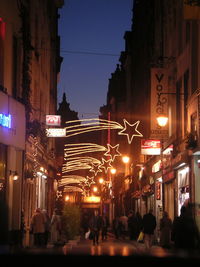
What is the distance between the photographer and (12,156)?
2362 cm

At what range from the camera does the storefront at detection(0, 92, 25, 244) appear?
20.1 meters

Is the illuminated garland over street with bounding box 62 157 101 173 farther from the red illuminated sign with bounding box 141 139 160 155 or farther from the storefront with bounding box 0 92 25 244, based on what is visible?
the storefront with bounding box 0 92 25 244

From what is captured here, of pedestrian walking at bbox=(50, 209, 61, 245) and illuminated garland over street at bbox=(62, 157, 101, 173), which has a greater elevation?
illuminated garland over street at bbox=(62, 157, 101, 173)

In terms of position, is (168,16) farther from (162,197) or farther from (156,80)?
(162,197)

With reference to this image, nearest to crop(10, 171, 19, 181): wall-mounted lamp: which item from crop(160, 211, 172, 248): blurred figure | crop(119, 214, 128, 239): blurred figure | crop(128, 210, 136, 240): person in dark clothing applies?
crop(160, 211, 172, 248): blurred figure

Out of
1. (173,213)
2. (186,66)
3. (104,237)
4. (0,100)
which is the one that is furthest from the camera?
(104,237)

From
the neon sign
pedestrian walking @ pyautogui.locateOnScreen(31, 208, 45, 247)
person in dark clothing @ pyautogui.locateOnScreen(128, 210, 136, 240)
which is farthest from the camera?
person in dark clothing @ pyautogui.locateOnScreen(128, 210, 136, 240)

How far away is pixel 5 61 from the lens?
72.7ft

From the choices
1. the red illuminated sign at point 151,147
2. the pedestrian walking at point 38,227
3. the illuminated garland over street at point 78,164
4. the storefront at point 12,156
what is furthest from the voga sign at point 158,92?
the illuminated garland over street at point 78,164

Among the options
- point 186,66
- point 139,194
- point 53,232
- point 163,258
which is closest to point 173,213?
point 53,232

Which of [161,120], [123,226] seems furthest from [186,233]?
[123,226]

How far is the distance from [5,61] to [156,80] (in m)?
8.41

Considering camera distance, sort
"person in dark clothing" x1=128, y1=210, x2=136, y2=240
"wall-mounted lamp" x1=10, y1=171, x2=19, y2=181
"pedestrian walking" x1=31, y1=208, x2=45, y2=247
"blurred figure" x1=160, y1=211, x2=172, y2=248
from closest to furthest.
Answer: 1. "wall-mounted lamp" x1=10, y1=171, x2=19, y2=181
2. "pedestrian walking" x1=31, y1=208, x2=45, y2=247
3. "blurred figure" x1=160, y1=211, x2=172, y2=248
4. "person in dark clothing" x1=128, y1=210, x2=136, y2=240

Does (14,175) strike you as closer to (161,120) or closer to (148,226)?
(148,226)
